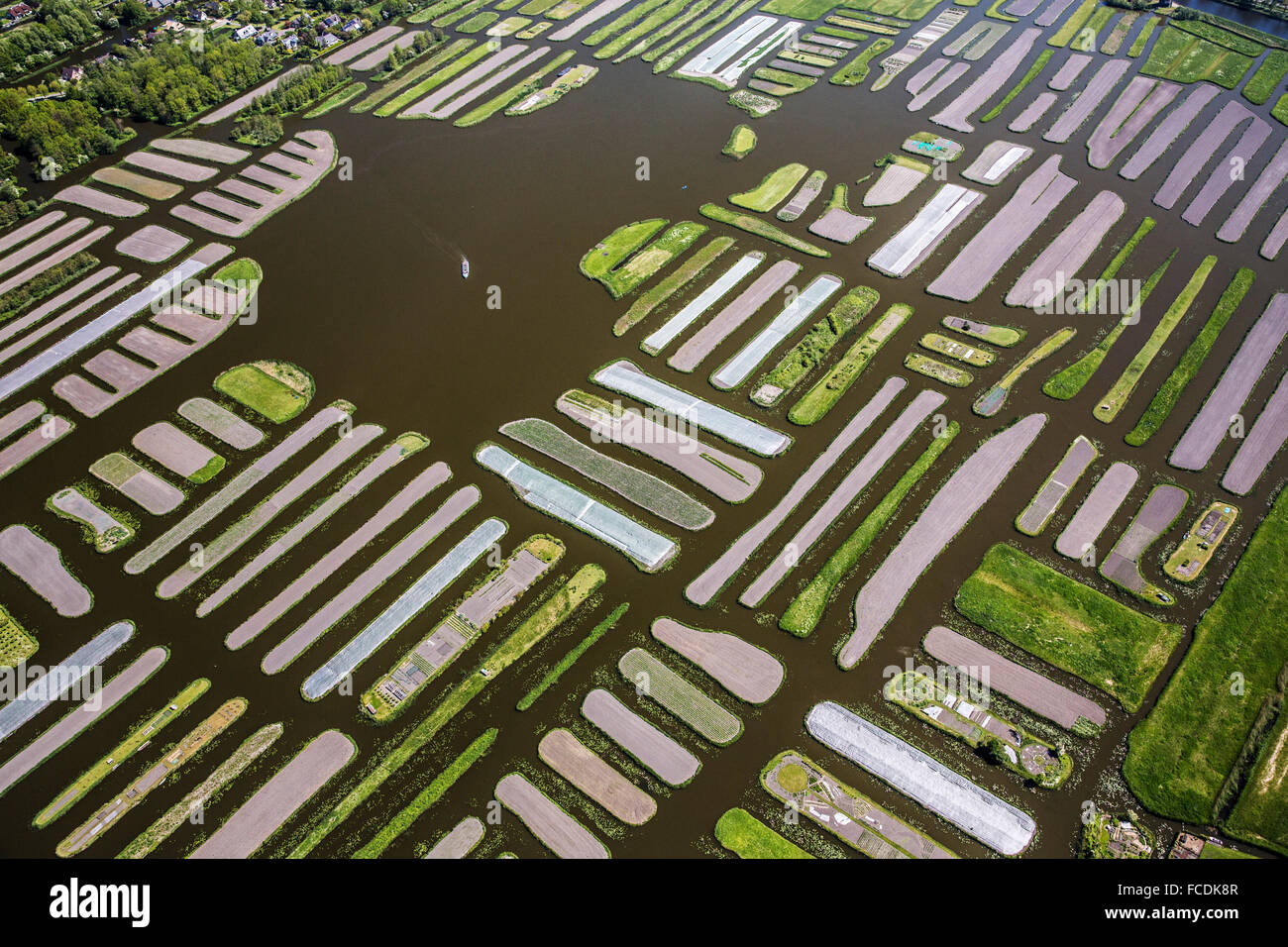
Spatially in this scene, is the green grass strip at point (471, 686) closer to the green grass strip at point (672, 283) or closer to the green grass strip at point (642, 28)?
the green grass strip at point (672, 283)

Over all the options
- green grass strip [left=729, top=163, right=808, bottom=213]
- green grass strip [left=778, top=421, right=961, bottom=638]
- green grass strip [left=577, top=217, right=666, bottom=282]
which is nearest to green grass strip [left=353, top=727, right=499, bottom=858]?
green grass strip [left=778, top=421, right=961, bottom=638]

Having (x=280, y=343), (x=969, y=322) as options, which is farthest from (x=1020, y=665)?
(x=280, y=343)

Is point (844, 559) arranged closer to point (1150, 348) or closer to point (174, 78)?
point (1150, 348)

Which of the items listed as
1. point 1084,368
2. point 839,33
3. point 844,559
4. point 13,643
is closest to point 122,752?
point 13,643

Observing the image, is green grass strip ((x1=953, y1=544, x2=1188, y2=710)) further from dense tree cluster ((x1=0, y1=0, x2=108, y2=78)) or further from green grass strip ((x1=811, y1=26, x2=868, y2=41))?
dense tree cluster ((x1=0, y1=0, x2=108, y2=78))

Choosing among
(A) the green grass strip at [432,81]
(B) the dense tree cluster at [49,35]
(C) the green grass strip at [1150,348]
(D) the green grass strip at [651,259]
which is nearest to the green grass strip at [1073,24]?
(C) the green grass strip at [1150,348]
